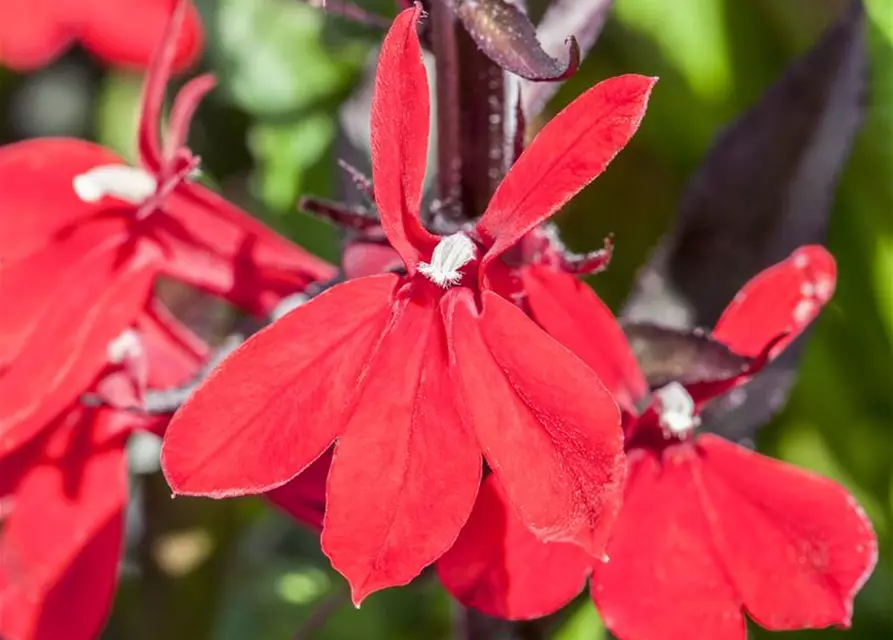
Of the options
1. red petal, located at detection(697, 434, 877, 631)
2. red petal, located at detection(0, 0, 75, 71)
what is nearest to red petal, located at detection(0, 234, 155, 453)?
red petal, located at detection(697, 434, 877, 631)

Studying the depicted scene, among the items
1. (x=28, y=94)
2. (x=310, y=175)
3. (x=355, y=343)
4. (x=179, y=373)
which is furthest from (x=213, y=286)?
(x=28, y=94)

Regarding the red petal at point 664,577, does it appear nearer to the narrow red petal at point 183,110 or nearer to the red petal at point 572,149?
the red petal at point 572,149

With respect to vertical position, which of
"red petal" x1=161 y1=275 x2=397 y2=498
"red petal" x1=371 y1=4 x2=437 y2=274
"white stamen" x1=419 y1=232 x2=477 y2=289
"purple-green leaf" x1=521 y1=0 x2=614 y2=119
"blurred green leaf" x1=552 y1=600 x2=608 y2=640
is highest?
"red petal" x1=371 y1=4 x2=437 y2=274

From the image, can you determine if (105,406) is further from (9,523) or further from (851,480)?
(851,480)

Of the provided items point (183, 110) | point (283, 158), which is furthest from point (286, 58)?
point (183, 110)

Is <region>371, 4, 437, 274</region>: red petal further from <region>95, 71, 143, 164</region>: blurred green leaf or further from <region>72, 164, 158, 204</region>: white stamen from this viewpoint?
<region>95, 71, 143, 164</region>: blurred green leaf
